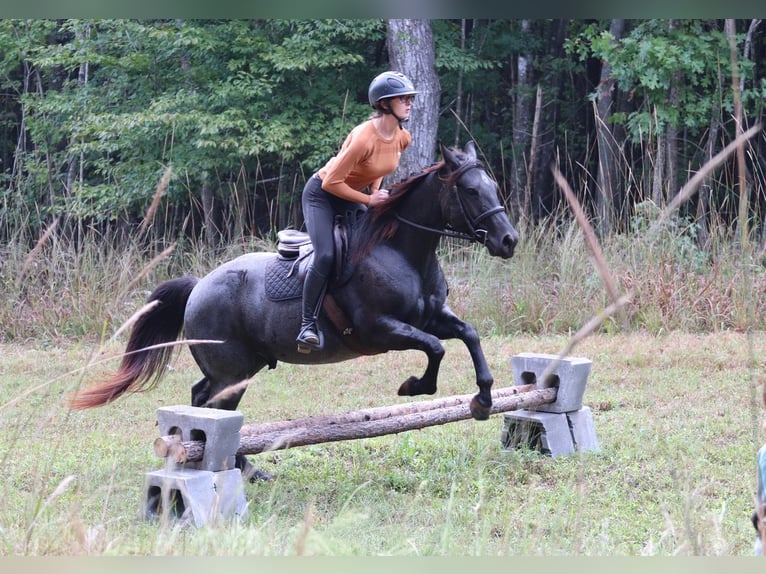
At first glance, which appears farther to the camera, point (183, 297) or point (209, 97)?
point (209, 97)

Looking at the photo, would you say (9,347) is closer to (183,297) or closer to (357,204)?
(183,297)

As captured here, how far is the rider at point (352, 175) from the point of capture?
5.84m

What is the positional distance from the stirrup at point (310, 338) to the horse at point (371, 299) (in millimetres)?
142

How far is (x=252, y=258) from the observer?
6770 mm

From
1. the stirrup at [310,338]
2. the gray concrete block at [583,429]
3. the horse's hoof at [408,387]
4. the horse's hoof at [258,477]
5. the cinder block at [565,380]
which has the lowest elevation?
the horse's hoof at [258,477]

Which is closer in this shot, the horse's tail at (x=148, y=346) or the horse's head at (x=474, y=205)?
the horse's head at (x=474, y=205)

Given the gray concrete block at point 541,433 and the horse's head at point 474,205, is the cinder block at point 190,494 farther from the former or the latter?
the gray concrete block at point 541,433

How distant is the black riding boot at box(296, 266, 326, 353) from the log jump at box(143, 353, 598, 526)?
0.56 meters

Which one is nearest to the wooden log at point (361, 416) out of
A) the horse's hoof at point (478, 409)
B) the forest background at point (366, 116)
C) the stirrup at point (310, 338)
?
the horse's hoof at point (478, 409)

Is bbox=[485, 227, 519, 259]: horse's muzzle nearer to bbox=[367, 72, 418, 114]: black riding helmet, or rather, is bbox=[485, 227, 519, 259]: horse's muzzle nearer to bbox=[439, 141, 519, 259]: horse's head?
bbox=[439, 141, 519, 259]: horse's head

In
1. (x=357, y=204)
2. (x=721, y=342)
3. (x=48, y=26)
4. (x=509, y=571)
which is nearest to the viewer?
(x=509, y=571)

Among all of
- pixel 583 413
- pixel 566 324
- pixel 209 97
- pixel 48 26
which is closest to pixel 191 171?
pixel 209 97

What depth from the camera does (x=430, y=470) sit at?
6562mm

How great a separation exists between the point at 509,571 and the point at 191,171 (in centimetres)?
1620
